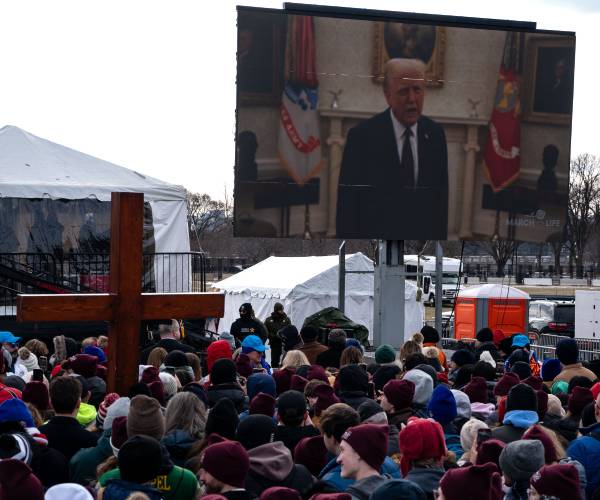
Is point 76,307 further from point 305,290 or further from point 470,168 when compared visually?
point 305,290

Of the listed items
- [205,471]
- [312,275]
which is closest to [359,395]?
[205,471]

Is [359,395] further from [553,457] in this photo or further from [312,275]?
[312,275]

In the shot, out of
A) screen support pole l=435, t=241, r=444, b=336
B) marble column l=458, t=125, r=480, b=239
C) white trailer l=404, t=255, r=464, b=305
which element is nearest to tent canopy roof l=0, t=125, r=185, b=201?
screen support pole l=435, t=241, r=444, b=336

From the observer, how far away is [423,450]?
535cm

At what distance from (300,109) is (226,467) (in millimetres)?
12175

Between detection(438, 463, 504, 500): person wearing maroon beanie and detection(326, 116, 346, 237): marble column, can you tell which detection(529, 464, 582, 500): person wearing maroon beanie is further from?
detection(326, 116, 346, 237): marble column

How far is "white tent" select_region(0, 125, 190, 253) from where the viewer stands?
1827 centimetres

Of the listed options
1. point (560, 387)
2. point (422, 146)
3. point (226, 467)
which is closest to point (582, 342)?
point (422, 146)

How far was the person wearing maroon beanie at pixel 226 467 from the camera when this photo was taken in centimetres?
480

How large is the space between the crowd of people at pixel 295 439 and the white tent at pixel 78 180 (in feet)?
31.3

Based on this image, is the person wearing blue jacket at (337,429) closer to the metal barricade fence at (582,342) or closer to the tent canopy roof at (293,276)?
the tent canopy roof at (293,276)

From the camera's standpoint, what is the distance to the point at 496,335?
16.2 m

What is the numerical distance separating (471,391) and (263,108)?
898cm

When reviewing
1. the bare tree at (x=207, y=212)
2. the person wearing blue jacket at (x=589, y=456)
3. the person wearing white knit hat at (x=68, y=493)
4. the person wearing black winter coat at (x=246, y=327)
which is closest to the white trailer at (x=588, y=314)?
the person wearing black winter coat at (x=246, y=327)
